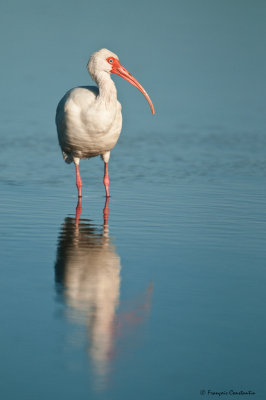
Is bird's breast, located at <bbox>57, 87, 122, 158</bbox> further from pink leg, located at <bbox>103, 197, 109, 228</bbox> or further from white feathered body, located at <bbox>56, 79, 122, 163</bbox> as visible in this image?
Answer: pink leg, located at <bbox>103, 197, 109, 228</bbox>

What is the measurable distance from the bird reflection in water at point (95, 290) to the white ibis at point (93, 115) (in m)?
2.22

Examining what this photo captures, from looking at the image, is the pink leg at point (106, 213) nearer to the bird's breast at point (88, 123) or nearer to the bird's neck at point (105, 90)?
the bird's breast at point (88, 123)

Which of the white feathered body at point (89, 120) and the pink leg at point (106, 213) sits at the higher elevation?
the white feathered body at point (89, 120)

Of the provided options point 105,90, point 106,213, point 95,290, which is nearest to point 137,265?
point 95,290

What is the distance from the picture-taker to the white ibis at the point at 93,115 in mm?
10164

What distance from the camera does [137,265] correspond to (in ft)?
22.2

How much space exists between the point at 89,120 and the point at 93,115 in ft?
0.26

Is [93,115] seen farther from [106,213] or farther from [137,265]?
[137,265]

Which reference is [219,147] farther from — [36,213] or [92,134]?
[36,213]

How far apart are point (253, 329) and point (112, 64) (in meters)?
6.45

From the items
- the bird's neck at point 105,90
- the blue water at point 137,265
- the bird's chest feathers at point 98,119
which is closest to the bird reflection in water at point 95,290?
the blue water at point 137,265

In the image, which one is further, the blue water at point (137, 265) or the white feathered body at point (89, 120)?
the white feathered body at point (89, 120)

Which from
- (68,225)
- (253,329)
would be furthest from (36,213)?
(253,329)

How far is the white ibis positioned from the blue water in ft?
2.09
